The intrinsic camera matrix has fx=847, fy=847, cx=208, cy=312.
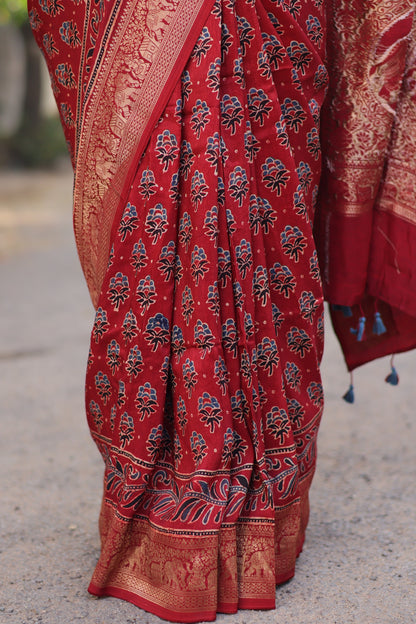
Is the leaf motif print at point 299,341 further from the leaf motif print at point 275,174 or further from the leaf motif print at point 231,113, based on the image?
the leaf motif print at point 231,113

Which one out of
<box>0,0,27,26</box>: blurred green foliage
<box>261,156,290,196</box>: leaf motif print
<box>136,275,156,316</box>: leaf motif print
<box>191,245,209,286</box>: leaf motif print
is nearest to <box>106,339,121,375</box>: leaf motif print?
<box>136,275,156,316</box>: leaf motif print

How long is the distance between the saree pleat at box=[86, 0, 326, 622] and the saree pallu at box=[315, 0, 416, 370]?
6.4 inches

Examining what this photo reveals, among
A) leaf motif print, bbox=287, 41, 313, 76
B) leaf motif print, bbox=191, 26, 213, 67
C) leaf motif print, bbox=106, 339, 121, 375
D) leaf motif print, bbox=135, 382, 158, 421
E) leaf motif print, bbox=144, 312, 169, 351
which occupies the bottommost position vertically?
leaf motif print, bbox=135, 382, 158, 421

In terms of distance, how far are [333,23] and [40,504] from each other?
4.92 ft

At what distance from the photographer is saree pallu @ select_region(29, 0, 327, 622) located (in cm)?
170

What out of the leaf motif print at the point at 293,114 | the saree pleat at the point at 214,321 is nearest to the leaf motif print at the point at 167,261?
the saree pleat at the point at 214,321

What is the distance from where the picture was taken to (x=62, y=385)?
3.38m

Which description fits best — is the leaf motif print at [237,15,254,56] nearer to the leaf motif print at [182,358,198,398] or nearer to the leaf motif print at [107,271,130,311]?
the leaf motif print at [107,271,130,311]

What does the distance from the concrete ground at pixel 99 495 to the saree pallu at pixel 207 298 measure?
0.14m

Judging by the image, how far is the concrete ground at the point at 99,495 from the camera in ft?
6.06

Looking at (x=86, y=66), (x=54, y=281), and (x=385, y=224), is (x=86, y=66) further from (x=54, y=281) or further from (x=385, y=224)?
(x=54, y=281)

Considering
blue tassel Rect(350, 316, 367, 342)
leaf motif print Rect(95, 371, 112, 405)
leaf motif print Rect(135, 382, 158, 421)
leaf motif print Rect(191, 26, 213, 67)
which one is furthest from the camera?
blue tassel Rect(350, 316, 367, 342)

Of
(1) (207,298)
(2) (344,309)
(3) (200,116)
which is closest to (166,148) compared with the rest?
(3) (200,116)

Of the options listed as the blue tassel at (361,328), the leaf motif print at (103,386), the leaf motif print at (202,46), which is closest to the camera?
the leaf motif print at (202,46)
